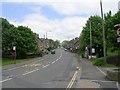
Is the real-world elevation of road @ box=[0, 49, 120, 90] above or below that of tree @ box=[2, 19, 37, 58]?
below

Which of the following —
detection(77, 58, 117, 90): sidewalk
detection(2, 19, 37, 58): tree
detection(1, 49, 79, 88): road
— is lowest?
detection(77, 58, 117, 90): sidewalk

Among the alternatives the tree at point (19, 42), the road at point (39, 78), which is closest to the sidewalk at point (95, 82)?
the road at point (39, 78)

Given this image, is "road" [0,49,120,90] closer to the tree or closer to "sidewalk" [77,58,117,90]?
"sidewalk" [77,58,117,90]

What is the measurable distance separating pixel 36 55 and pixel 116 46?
51229mm

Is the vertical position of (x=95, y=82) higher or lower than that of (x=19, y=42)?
lower

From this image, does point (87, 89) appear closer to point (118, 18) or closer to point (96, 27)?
point (118, 18)

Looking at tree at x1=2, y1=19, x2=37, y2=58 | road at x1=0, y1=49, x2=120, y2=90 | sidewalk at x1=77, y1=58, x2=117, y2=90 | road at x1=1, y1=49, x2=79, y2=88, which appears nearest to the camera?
sidewalk at x1=77, y1=58, x2=117, y2=90

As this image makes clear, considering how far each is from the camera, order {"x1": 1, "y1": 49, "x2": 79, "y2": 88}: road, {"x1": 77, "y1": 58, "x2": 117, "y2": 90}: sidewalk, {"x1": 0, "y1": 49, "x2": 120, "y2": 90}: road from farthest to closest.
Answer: {"x1": 1, "y1": 49, "x2": 79, "y2": 88}: road, {"x1": 0, "y1": 49, "x2": 120, "y2": 90}: road, {"x1": 77, "y1": 58, "x2": 117, "y2": 90}: sidewalk

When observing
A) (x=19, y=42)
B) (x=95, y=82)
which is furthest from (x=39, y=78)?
(x=19, y=42)

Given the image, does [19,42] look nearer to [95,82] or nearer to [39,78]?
[39,78]

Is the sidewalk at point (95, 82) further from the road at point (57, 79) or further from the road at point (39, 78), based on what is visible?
the road at point (39, 78)

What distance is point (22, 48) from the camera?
282ft

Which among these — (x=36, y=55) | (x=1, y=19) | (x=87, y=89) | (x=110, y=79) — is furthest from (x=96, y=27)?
(x=87, y=89)

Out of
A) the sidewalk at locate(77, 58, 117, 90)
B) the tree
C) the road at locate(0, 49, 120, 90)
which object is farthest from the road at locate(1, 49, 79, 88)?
the tree
